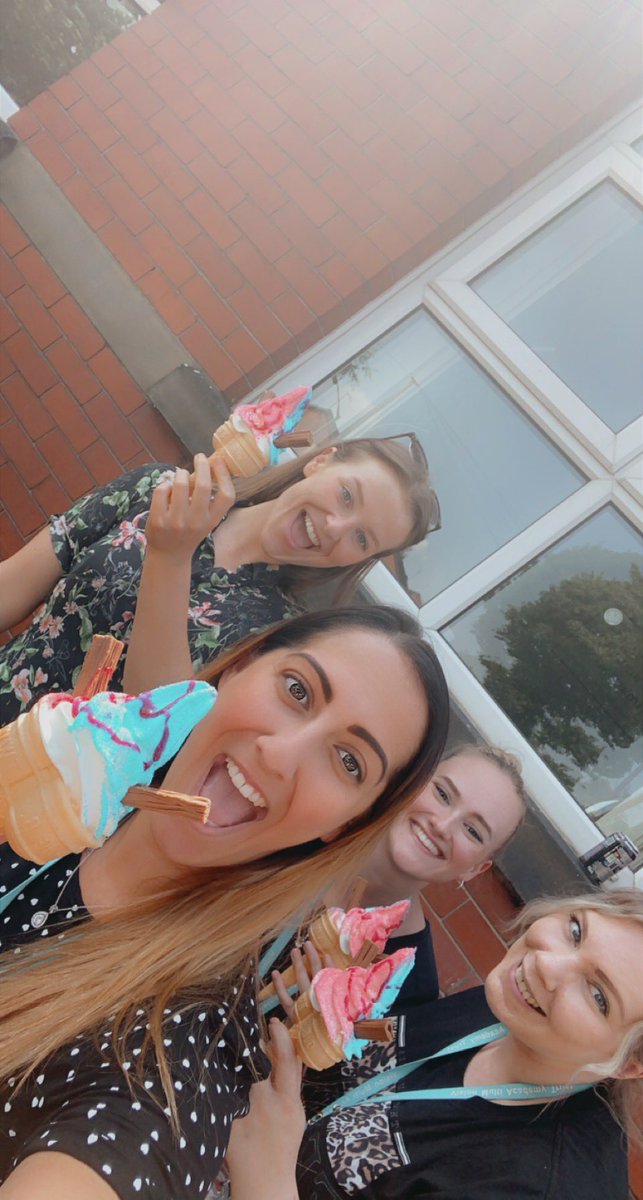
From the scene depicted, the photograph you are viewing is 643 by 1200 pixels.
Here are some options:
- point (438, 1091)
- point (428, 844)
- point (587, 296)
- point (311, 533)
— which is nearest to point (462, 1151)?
point (438, 1091)

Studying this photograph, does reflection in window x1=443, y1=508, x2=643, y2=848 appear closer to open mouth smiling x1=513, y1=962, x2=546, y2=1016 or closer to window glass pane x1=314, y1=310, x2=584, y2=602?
window glass pane x1=314, y1=310, x2=584, y2=602

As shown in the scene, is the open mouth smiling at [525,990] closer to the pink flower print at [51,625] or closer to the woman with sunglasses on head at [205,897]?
the woman with sunglasses on head at [205,897]

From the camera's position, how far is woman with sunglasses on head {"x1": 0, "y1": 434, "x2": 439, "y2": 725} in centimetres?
139

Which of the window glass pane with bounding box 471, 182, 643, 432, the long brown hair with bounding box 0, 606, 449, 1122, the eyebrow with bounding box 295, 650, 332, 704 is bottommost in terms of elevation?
the long brown hair with bounding box 0, 606, 449, 1122

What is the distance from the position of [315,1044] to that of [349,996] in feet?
0.32

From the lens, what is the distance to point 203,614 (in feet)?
5.26

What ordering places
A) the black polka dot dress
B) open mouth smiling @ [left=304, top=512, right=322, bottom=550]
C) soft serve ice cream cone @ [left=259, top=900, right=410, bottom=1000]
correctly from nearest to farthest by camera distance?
1. the black polka dot dress
2. soft serve ice cream cone @ [left=259, top=900, right=410, bottom=1000]
3. open mouth smiling @ [left=304, top=512, right=322, bottom=550]

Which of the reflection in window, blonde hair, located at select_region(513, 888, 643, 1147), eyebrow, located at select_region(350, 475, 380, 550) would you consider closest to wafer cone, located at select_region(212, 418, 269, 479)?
eyebrow, located at select_region(350, 475, 380, 550)

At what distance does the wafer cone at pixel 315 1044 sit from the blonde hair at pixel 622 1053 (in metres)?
0.48

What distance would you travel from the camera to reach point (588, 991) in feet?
4.46

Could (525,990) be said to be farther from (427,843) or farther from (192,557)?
(192,557)

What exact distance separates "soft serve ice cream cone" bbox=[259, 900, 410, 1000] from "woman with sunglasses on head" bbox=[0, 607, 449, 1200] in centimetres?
12

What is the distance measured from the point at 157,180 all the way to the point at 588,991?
327 centimetres

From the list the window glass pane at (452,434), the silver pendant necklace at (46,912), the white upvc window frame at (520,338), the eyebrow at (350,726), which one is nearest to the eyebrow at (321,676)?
the eyebrow at (350,726)
